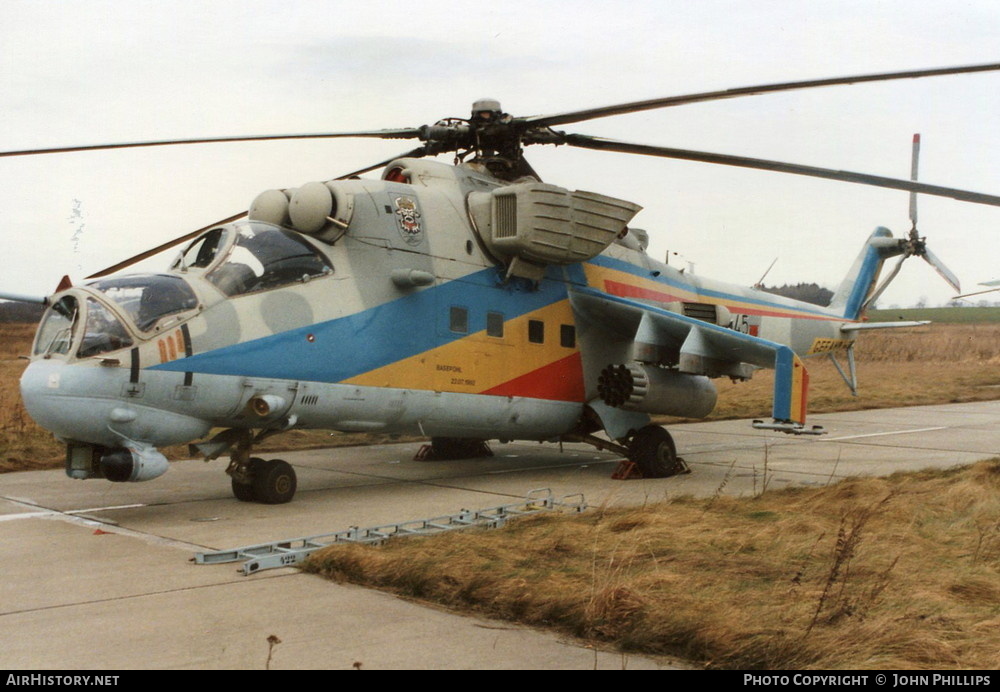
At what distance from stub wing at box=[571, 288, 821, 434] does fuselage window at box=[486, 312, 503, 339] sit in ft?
4.77

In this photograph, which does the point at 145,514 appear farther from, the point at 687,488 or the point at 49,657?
the point at 687,488

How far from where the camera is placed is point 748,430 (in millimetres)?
19875

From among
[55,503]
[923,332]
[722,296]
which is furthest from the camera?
[923,332]

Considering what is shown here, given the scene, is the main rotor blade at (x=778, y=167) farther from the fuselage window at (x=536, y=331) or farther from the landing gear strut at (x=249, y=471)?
the landing gear strut at (x=249, y=471)

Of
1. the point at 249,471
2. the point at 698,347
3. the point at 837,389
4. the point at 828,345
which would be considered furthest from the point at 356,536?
the point at 837,389

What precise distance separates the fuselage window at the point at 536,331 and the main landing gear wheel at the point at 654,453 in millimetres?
1957

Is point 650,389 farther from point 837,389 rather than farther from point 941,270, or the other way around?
point 837,389

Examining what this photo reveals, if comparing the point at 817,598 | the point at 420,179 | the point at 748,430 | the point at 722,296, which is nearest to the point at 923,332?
the point at 748,430

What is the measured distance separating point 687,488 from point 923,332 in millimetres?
71962

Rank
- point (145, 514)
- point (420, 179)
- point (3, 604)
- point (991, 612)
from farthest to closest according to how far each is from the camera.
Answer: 1. point (420, 179)
2. point (145, 514)
3. point (3, 604)
4. point (991, 612)

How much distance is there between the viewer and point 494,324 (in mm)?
12102

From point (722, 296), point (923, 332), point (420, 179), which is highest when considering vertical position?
point (420, 179)

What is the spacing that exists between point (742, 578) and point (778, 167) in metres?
6.07

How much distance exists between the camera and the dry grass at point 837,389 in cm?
1434
